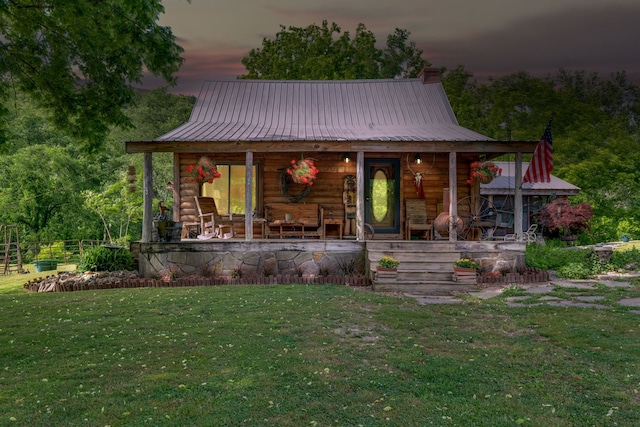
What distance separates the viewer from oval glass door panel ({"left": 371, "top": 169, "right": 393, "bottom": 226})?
14277 millimetres

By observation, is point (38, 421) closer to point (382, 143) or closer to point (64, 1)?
point (64, 1)

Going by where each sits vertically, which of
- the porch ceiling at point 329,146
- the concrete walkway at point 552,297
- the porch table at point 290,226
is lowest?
the concrete walkway at point 552,297

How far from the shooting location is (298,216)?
13531 millimetres

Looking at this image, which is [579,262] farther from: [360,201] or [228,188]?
[228,188]

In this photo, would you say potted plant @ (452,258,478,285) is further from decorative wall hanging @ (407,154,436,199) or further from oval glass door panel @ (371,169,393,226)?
oval glass door panel @ (371,169,393,226)

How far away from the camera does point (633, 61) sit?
1480 inches

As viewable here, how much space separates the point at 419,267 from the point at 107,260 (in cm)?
699

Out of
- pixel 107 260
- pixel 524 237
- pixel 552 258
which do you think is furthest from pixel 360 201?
pixel 524 237

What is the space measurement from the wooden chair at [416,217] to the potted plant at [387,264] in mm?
3133

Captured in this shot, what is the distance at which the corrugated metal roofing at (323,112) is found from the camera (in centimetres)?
1300

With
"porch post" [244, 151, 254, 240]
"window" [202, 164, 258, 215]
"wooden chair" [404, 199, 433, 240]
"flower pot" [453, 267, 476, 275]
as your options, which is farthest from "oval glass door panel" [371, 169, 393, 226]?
"flower pot" [453, 267, 476, 275]

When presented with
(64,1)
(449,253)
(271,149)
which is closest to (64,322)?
(64,1)

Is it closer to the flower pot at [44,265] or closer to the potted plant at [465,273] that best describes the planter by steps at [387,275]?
the potted plant at [465,273]

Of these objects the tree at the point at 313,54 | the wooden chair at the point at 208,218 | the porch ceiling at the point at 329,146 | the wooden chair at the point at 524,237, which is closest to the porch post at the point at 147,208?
the porch ceiling at the point at 329,146
